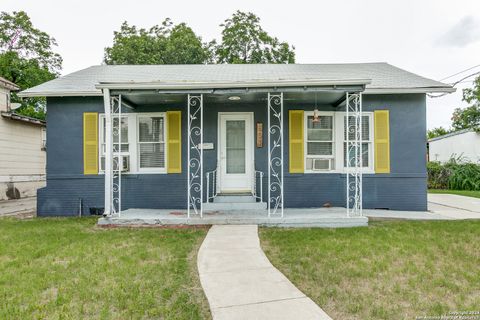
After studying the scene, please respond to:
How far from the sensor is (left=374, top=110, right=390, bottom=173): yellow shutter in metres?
7.51

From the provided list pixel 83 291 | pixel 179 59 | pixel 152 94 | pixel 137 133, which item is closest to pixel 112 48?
pixel 179 59

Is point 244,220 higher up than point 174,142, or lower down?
lower down

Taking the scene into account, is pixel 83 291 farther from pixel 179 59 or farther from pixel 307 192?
pixel 179 59

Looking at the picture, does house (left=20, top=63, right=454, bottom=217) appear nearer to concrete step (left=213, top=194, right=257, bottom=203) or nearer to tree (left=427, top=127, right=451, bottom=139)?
concrete step (left=213, top=194, right=257, bottom=203)

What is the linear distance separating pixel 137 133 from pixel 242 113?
8.78 feet

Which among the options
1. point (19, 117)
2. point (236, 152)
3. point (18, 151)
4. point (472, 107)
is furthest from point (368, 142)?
point (472, 107)

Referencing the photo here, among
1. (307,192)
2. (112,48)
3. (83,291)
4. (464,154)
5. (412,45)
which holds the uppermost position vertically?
(112,48)

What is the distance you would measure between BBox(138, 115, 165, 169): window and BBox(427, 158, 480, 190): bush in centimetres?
1387

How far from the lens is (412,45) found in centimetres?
1656

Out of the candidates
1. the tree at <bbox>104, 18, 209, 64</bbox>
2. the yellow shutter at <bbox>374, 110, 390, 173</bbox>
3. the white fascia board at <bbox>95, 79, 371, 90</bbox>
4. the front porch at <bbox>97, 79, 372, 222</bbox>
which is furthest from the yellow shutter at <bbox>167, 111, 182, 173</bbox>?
the tree at <bbox>104, 18, 209, 64</bbox>

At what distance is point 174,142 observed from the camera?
753 centimetres

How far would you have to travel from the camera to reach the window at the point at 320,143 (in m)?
7.59

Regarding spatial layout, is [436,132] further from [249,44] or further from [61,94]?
[61,94]

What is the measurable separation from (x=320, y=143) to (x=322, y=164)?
53cm
